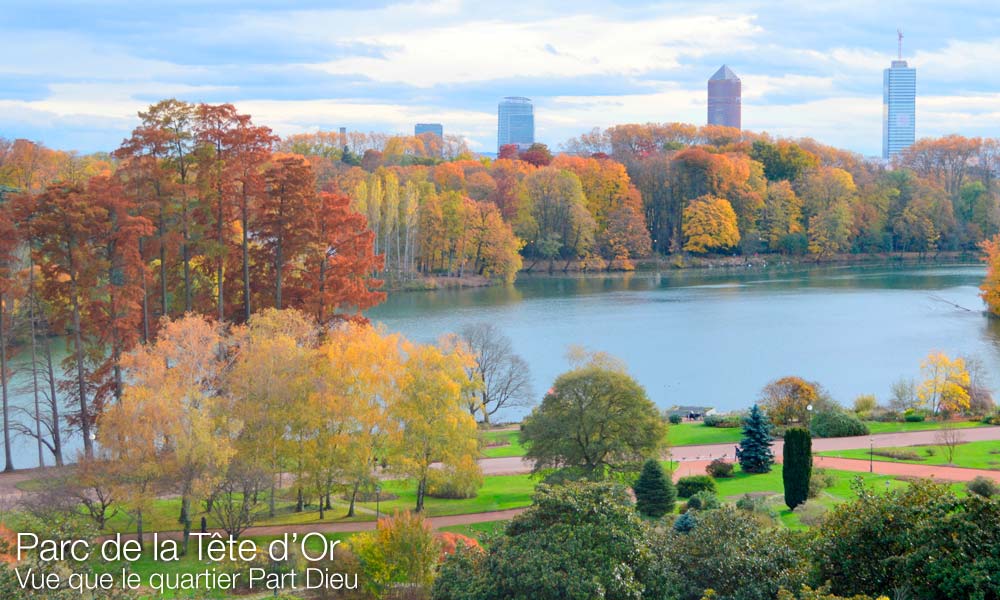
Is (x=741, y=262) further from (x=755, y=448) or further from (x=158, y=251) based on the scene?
(x=158, y=251)

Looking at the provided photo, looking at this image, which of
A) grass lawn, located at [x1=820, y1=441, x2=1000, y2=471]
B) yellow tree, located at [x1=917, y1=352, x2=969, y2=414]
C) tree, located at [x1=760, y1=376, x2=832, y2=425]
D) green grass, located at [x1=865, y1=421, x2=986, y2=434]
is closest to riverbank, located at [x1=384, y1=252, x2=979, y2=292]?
yellow tree, located at [x1=917, y1=352, x2=969, y2=414]

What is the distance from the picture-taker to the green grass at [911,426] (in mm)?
28562

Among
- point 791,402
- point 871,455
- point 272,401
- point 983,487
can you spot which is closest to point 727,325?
point 791,402

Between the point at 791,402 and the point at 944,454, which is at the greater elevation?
the point at 791,402

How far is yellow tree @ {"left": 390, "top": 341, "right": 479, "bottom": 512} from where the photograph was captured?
2180cm

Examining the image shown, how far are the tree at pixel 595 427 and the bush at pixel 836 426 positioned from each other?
7.87 metres

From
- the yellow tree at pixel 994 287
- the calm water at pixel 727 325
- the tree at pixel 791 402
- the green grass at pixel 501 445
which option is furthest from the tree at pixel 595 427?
the yellow tree at pixel 994 287

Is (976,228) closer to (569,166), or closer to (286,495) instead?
(569,166)

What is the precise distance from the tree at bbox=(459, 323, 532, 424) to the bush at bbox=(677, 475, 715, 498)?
522 inches

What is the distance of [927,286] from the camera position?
219 ft

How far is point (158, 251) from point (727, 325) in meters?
31.1

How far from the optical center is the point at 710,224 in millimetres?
84250

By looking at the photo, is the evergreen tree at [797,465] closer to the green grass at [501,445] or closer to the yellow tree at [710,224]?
the green grass at [501,445]

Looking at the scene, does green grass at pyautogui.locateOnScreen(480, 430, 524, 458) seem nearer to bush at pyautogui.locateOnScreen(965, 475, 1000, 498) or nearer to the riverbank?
bush at pyautogui.locateOnScreen(965, 475, 1000, 498)
